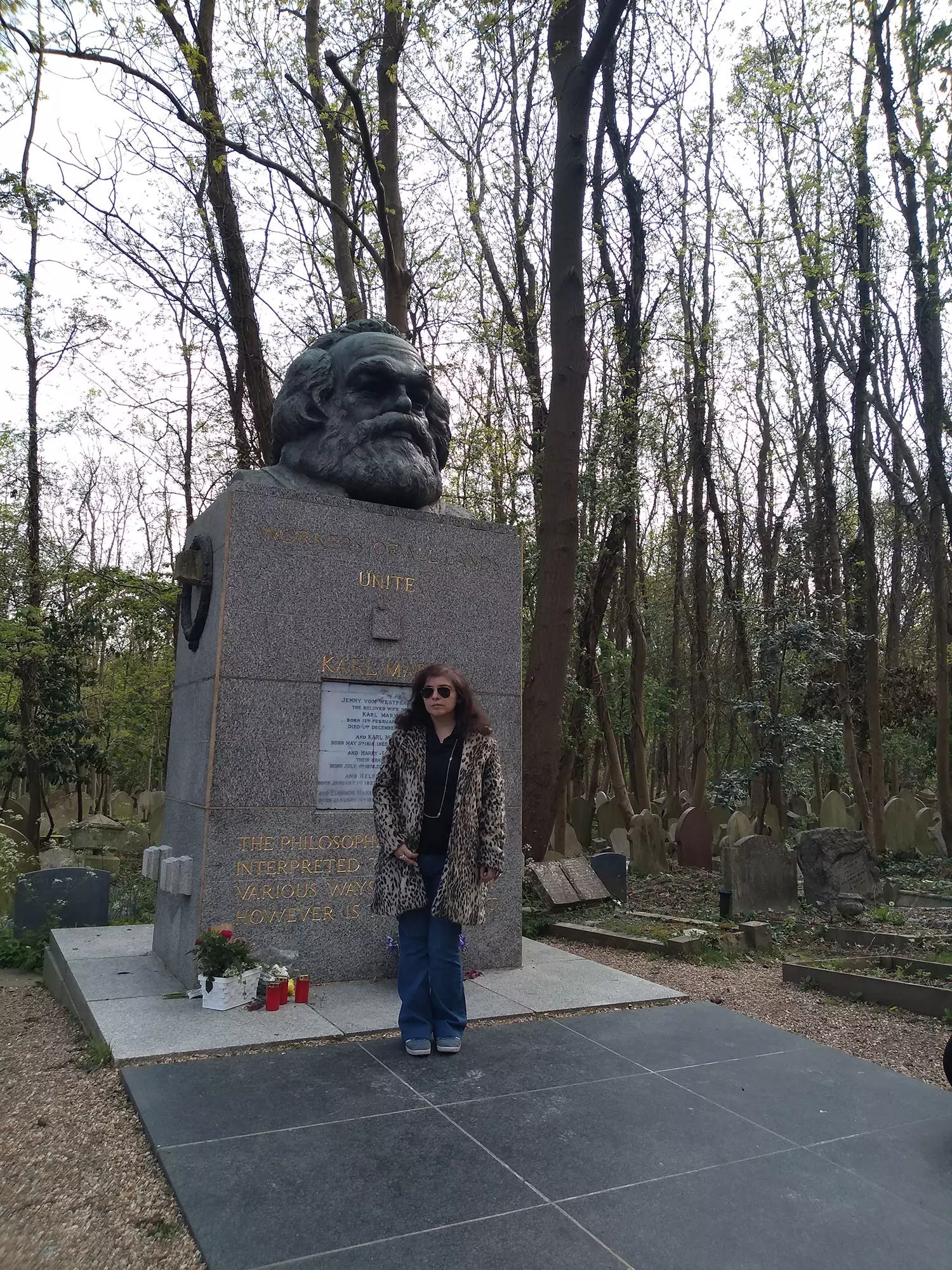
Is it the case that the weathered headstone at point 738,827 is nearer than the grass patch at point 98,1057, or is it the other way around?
the grass patch at point 98,1057

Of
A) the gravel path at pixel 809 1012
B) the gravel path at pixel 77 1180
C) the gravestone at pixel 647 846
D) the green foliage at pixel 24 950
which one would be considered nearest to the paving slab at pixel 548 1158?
the gravel path at pixel 77 1180

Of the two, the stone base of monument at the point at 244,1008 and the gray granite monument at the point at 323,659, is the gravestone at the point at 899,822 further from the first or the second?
the gray granite monument at the point at 323,659

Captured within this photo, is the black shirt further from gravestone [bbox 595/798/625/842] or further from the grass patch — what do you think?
gravestone [bbox 595/798/625/842]

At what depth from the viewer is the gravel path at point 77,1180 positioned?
2.56 m

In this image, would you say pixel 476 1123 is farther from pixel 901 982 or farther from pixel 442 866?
pixel 901 982

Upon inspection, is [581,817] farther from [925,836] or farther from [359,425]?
[359,425]

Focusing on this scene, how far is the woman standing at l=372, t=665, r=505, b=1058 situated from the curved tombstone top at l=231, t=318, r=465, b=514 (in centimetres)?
199

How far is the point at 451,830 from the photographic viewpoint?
4.28 meters

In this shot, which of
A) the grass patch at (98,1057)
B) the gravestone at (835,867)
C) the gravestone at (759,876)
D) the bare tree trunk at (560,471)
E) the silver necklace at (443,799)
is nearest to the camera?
the grass patch at (98,1057)

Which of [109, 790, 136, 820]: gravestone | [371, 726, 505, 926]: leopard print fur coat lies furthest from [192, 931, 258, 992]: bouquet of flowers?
[109, 790, 136, 820]: gravestone

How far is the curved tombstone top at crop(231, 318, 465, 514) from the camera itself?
5941 millimetres

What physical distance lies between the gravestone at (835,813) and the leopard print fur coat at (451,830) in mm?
13638

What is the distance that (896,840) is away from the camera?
15641 mm

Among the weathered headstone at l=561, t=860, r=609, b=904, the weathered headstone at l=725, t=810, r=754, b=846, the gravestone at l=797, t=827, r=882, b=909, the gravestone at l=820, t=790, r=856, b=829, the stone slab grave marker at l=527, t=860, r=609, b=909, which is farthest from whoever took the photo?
the gravestone at l=820, t=790, r=856, b=829
